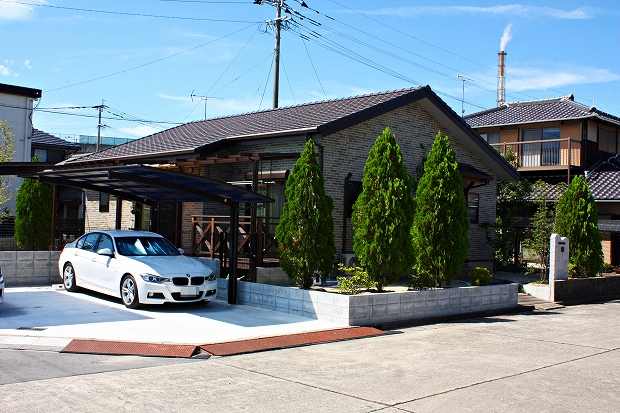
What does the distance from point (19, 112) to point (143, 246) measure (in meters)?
23.2

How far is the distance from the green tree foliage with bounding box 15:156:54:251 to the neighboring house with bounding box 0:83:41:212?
13079 mm

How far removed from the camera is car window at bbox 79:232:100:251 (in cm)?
1366

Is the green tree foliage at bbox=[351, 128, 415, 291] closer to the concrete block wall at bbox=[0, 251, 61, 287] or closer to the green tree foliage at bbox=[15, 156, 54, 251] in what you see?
the concrete block wall at bbox=[0, 251, 61, 287]

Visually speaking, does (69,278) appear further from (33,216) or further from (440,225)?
(440,225)

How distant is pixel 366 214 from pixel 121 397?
737 centimetres

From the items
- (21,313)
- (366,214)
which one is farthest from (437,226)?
(21,313)

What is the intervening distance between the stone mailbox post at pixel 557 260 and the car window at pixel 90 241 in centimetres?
1148

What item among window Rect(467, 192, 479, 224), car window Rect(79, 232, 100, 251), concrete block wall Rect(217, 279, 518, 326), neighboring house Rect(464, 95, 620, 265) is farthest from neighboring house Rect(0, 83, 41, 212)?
concrete block wall Rect(217, 279, 518, 326)

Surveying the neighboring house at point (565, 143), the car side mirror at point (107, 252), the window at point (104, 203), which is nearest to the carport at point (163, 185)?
the car side mirror at point (107, 252)

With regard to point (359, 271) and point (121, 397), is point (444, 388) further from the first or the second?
point (359, 271)

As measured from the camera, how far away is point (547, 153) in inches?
1044

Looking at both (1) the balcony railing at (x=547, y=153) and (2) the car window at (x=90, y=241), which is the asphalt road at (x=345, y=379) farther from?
(1) the balcony railing at (x=547, y=153)

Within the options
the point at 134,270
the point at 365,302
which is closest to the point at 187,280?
the point at 134,270

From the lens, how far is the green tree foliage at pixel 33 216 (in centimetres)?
1930
